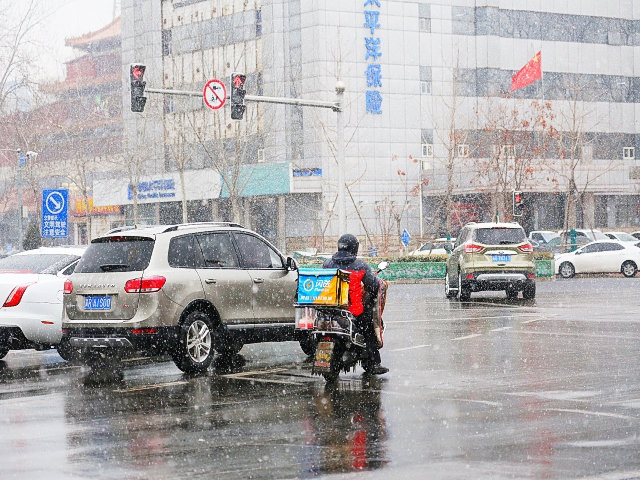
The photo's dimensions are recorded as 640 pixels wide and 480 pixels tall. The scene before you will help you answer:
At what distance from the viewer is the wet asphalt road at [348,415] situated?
23.7 feet

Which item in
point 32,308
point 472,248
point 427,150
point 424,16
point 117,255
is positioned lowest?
point 32,308

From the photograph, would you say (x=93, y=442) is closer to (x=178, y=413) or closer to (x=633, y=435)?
(x=178, y=413)

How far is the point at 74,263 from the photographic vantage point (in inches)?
592

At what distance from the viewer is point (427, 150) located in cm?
6581

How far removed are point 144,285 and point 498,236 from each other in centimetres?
1424

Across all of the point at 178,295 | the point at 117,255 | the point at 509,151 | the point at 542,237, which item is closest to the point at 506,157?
the point at 509,151

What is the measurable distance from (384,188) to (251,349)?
4826cm

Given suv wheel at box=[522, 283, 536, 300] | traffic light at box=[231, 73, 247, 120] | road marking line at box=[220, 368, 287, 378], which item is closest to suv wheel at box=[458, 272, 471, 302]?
suv wheel at box=[522, 283, 536, 300]

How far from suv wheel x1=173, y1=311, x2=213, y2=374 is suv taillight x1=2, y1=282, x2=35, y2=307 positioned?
2.66 m

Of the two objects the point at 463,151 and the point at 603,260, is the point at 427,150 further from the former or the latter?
the point at 603,260

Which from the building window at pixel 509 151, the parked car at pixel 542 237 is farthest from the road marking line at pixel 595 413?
the parked car at pixel 542 237

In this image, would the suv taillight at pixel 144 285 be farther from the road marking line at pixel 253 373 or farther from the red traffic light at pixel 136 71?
the red traffic light at pixel 136 71

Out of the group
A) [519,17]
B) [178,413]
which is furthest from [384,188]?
[178,413]

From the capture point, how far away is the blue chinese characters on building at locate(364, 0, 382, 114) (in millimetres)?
62291
